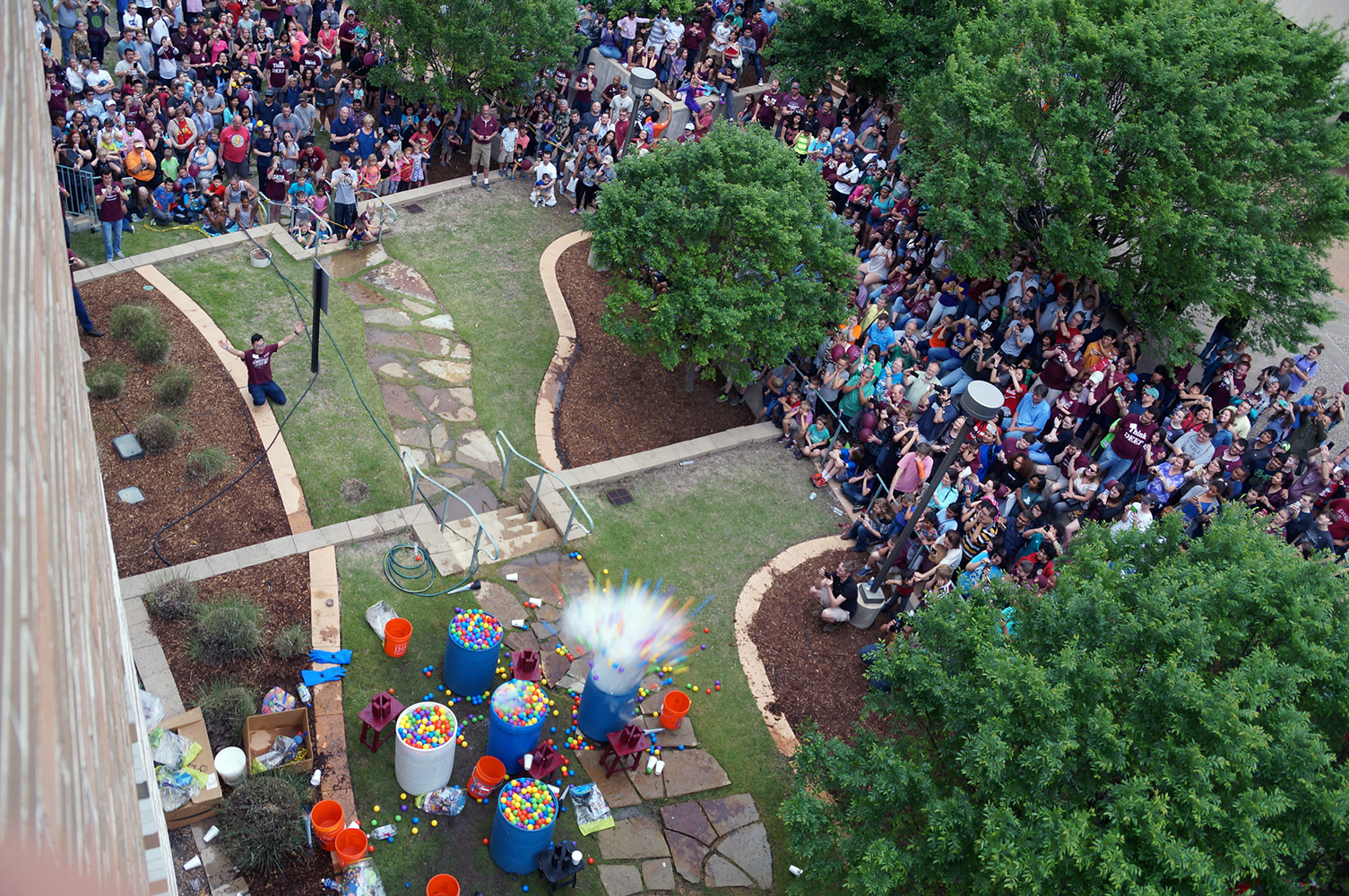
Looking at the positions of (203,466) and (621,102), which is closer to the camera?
(203,466)

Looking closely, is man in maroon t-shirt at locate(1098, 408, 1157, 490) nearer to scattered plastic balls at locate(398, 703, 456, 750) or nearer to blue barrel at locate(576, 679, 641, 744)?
blue barrel at locate(576, 679, 641, 744)

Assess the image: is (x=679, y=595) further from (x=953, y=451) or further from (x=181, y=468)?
(x=181, y=468)

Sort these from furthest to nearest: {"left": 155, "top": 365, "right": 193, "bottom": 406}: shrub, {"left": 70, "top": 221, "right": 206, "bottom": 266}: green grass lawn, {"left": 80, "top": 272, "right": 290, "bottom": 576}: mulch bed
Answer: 1. {"left": 70, "top": 221, "right": 206, "bottom": 266}: green grass lawn
2. {"left": 155, "top": 365, "right": 193, "bottom": 406}: shrub
3. {"left": 80, "top": 272, "right": 290, "bottom": 576}: mulch bed

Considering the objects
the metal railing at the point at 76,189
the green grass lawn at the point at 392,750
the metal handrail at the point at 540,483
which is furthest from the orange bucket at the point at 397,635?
the metal railing at the point at 76,189

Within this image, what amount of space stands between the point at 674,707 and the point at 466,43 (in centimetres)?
1433

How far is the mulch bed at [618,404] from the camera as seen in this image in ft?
49.8

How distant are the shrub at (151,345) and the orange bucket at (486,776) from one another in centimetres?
795

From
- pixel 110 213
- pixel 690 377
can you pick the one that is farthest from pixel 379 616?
pixel 110 213

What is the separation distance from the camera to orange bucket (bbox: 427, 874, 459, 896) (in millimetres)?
8688

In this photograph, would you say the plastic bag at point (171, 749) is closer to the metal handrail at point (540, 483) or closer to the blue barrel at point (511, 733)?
the blue barrel at point (511, 733)

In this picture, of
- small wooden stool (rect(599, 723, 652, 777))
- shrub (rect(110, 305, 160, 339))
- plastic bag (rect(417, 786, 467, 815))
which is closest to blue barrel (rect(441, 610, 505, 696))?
plastic bag (rect(417, 786, 467, 815))

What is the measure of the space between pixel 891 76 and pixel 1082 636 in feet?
48.7

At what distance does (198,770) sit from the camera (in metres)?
9.14

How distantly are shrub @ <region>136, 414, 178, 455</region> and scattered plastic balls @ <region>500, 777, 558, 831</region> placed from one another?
22.0ft
